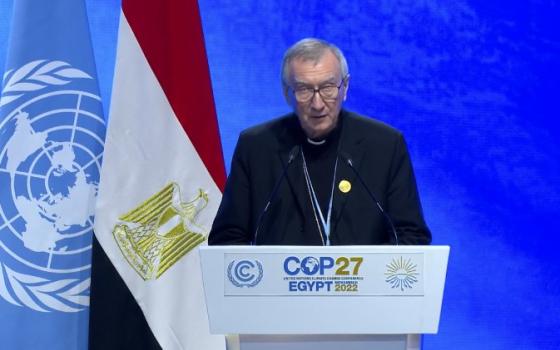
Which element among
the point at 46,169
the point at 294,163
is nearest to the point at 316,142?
the point at 294,163

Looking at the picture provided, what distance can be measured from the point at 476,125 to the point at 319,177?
54.1 inches

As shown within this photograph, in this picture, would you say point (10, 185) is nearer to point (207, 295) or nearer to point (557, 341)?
point (207, 295)

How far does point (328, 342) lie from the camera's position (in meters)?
1.92

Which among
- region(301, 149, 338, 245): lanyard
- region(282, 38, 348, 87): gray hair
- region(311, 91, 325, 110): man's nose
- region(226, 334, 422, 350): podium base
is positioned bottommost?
region(226, 334, 422, 350): podium base

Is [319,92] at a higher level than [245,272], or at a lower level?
higher

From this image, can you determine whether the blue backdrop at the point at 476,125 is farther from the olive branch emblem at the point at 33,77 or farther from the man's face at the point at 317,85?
the man's face at the point at 317,85

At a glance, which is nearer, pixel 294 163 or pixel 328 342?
pixel 328 342

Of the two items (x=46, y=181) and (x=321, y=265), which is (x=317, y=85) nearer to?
(x=321, y=265)

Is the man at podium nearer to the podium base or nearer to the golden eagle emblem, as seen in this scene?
the podium base

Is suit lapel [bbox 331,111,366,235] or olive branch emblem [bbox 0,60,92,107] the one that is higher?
olive branch emblem [bbox 0,60,92,107]

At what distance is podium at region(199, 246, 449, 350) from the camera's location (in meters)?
1.89

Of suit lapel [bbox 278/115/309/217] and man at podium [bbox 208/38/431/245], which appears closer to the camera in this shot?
man at podium [bbox 208/38/431/245]

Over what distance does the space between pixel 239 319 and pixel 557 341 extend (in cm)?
231

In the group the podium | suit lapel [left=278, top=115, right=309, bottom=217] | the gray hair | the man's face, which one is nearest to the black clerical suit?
suit lapel [left=278, top=115, right=309, bottom=217]
